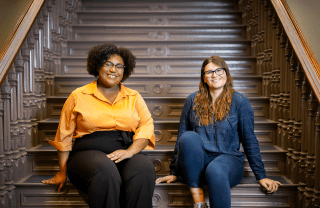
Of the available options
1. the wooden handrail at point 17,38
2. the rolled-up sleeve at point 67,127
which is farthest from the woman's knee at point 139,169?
Answer: the wooden handrail at point 17,38

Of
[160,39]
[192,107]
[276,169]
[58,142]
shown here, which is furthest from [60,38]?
[276,169]

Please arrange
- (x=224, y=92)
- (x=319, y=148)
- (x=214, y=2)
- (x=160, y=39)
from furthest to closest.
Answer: (x=214, y=2) → (x=160, y=39) → (x=224, y=92) → (x=319, y=148)

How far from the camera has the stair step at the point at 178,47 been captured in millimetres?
3086

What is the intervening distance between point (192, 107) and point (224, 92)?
229mm

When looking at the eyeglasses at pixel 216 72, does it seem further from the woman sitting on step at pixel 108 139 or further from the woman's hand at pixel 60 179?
the woman's hand at pixel 60 179

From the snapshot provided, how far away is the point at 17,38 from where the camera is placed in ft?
6.12

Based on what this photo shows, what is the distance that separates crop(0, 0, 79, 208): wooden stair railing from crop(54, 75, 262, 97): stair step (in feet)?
0.43

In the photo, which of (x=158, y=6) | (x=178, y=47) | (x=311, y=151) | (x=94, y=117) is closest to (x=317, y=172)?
(x=311, y=151)

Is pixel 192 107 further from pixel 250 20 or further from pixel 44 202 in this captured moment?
pixel 250 20

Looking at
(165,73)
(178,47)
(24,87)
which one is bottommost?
(24,87)

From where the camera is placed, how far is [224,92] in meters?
1.86

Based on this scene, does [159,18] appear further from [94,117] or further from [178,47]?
[94,117]

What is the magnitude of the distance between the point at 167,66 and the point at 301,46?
1380 mm

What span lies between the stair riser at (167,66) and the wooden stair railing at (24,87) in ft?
0.65
